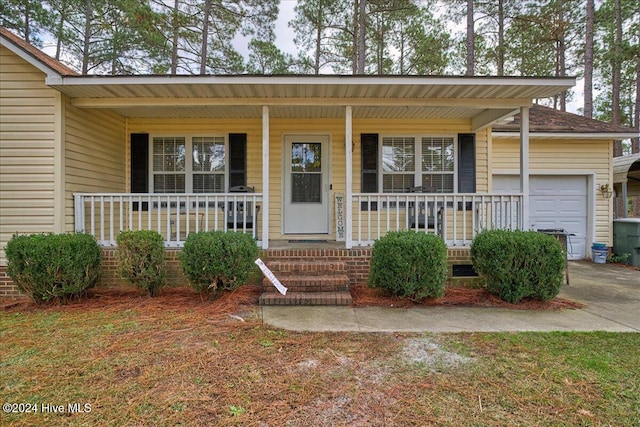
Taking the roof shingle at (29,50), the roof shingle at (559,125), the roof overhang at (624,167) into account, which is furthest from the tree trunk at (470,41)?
the roof shingle at (29,50)

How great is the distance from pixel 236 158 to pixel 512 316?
5.10m

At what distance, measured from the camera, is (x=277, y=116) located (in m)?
6.58

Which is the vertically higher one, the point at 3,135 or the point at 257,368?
the point at 3,135

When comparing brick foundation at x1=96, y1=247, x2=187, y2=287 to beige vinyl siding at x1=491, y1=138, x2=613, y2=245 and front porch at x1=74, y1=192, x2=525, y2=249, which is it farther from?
beige vinyl siding at x1=491, y1=138, x2=613, y2=245

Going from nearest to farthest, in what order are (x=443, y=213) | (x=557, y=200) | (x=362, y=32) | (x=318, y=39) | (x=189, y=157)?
(x=443, y=213) → (x=189, y=157) → (x=557, y=200) → (x=362, y=32) → (x=318, y=39)

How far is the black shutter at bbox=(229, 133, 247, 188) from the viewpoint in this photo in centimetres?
661

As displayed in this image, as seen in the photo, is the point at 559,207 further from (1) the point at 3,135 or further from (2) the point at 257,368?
(1) the point at 3,135

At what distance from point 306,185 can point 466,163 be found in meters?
3.12

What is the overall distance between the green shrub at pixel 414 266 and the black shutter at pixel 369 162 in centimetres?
232

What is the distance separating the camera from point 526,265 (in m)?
4.44

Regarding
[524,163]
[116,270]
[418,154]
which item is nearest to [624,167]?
[524,163]

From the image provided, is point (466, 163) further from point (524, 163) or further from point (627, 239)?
point (627, 239)

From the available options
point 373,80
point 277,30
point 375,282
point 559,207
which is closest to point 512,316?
point 375,282

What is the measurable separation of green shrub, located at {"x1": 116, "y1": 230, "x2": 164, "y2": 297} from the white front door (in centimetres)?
258
